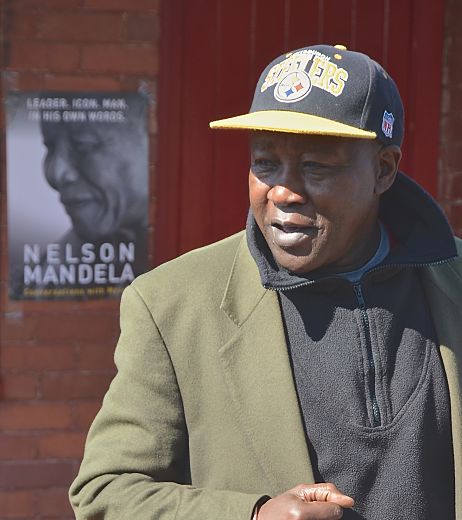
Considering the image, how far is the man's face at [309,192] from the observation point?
2.05 m

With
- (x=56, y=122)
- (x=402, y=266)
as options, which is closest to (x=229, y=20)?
(x=56, y=122)

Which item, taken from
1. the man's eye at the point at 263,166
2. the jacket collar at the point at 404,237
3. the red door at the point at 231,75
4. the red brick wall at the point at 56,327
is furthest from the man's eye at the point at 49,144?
the man's eye at the point at 263,166

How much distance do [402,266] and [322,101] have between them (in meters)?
0.41

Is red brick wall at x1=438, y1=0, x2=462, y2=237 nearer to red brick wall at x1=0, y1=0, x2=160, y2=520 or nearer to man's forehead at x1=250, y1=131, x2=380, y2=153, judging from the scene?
red brick wall at x1=0, y1=0, x2=160, y2=520

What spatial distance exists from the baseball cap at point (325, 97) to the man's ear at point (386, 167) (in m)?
0.03

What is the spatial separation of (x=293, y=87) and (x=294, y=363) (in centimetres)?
56

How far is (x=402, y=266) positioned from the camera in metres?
2.21

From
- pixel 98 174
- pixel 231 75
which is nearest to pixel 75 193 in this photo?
pixel 98 174

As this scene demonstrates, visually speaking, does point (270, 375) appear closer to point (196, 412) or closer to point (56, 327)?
point (196, 412)

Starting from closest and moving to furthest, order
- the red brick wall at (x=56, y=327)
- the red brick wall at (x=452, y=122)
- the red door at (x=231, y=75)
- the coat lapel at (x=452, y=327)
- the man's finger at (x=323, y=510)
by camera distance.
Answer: the man's finger at (x=323, y=510)
the coat lapel at (x=452, y=327)
the red brick wall at (x=56, y=327)
the red door at (x=231, y=75)
the red brick wall at (x=452, y=122)

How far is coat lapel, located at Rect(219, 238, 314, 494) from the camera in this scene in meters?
2.04

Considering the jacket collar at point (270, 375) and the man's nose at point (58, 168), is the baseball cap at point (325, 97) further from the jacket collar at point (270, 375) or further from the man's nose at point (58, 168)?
the man's nose at point (58, 168)

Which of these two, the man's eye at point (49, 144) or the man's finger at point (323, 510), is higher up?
the man's eye at point (49, 144)

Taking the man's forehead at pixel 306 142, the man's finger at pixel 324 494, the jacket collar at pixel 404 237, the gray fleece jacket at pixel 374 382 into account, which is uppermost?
the man's forehead at pixel 306 142
